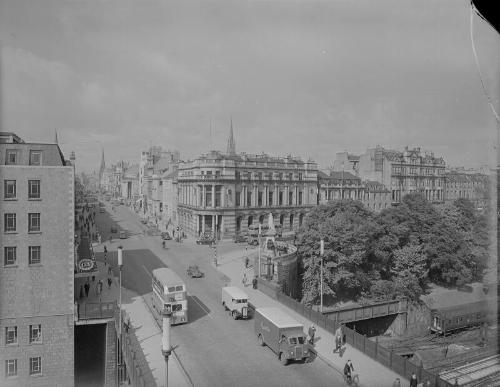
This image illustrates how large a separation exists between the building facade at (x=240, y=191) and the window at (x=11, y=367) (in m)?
33.9

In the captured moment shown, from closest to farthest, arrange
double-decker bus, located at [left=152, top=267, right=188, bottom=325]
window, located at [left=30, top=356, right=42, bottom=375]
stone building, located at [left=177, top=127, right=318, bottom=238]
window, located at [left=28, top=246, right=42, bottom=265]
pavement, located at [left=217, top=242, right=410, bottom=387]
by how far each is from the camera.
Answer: pavement, located at [left=217, top=242, right=410, bottom=387] → window, located at [left=30, top=356, right=42, bottom=375] → window, located at [left=28, top=246, right=42, bottom=265] → double-decker bus, located at [left=152, top=267, right=188, bottom=325] → stone building, located at [left=177, top=127, right=318, bottom=238]

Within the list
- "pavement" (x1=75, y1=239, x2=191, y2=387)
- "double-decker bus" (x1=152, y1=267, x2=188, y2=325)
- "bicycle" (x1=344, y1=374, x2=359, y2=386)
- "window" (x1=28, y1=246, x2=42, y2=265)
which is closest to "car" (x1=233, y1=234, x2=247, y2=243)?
"pavement" (x1=75, y1=239, x2=191, y2=387)

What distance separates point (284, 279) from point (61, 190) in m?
16.7

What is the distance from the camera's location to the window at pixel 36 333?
68.4 ft

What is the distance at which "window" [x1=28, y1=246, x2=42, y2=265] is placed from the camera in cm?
2097

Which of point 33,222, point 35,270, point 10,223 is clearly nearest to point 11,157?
point 10,223

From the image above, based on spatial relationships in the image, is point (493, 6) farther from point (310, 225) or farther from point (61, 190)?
point (310, 225)

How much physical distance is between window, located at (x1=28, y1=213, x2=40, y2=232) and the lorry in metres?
11.7

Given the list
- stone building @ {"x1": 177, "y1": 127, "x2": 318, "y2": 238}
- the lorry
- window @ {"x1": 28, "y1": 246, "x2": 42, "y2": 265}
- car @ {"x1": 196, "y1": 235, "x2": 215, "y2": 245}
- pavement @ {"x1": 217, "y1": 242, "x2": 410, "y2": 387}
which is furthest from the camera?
stone building @ {"x1": 177, "y1": 127, "x2": 318, "y2": 238}

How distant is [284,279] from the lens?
1238 inches

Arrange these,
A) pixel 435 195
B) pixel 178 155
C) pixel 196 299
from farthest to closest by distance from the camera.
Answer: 1. pixel 178 155
2. pixel 435 195
3. pixel 196 299

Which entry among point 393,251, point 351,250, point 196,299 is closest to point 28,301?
point 196,299

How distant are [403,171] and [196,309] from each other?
5843cm

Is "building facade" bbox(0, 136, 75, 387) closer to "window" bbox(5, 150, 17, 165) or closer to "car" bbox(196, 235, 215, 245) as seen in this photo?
"window" bbox(5, 150, 17, 165)
